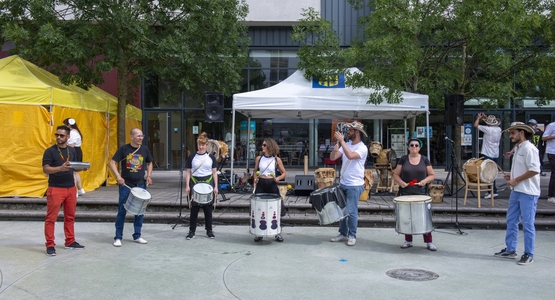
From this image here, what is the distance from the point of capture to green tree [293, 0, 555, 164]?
11469 mm

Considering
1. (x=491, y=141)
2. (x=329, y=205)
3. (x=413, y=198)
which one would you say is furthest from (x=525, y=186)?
(x=491, y=141)

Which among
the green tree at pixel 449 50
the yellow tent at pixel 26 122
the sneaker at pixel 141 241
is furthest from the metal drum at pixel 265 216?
the yellow tent at pixel 26 122

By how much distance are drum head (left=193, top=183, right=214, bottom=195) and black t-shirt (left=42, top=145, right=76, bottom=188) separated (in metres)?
1.82

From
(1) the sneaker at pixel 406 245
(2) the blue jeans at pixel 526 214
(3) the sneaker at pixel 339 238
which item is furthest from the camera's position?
(3) the sneaker at pixel 339 238

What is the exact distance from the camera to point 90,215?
9961 millimetres

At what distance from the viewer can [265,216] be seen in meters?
7.59

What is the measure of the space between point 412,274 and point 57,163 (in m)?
4.98

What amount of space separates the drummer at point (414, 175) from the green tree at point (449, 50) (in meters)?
4.26

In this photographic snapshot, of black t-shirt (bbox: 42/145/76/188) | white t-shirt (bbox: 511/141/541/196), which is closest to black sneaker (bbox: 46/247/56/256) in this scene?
black t-shirt (bbox: 42/145/76/188)

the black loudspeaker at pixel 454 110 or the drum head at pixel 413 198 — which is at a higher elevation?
the black loudspeaker at pixel 454 110

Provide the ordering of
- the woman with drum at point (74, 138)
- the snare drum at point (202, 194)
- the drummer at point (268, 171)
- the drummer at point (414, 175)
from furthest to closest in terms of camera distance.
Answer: the woman with drum at point (74, 138), the drummer at point (268, 171), the snare drum at point (202, 194), the drummer at point (414, 175)

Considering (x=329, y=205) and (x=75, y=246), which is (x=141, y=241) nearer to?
(x=75, y=246)

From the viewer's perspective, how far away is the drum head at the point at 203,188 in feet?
25.7

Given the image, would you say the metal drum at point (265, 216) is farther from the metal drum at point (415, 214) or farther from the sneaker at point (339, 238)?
the metal drum at point (415, 214)
